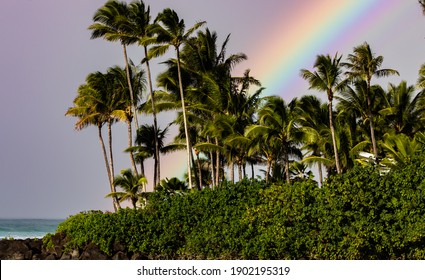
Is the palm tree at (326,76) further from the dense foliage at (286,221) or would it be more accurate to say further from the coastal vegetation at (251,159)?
the dense foliage at (286,221)

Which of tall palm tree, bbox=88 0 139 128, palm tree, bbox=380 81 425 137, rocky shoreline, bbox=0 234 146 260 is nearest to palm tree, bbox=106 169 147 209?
tall palm tree, bbox=88 0 139 128

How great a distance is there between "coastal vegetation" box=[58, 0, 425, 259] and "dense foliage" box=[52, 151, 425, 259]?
32 millimetres

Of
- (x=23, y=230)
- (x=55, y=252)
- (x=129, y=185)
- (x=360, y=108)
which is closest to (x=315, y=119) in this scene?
(x=360, y=108)

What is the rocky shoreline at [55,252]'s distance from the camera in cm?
1800

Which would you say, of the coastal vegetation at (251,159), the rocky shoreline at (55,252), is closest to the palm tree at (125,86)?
the coastal vegetation at (251,159)

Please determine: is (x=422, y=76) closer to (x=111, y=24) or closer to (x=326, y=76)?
(x=326, y=76)

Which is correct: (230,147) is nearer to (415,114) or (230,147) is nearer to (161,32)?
(161,32)

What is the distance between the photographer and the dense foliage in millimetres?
14398

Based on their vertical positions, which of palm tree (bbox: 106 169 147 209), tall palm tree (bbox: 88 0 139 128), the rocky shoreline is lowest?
the rocky shoreline

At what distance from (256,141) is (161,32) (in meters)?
7.69

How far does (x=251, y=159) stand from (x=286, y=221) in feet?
96.0

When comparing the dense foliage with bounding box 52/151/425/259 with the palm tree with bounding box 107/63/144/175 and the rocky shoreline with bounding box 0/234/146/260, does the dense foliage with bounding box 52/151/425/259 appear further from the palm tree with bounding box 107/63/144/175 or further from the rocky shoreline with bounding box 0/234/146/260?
the palm tree with bounding box 107/63/144/175

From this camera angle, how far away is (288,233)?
51.0ft

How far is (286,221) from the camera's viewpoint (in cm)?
1573
